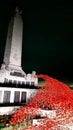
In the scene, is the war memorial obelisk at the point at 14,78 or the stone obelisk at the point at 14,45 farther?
the stone obelisk at the point at 14,45

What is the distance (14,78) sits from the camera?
26.6 metres

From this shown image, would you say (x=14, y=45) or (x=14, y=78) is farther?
(x=14, y=45)

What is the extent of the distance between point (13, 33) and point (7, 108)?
64.7ft

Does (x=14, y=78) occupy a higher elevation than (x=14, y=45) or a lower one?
lower

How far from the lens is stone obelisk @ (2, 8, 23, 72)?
3005cm

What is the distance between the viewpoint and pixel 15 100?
20.5 m

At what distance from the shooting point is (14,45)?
31484mm

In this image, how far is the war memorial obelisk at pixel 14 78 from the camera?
19.0m

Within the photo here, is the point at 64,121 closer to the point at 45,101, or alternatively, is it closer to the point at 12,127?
the point at 12,127

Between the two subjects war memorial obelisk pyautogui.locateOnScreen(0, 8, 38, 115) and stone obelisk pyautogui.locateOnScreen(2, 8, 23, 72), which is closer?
war memorial obelisk pyautogui.locateOnScreen(0, 8, 38, 115)

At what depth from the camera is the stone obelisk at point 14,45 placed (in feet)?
98.6

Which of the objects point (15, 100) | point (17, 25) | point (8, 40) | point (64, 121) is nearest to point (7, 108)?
point (15, 100)

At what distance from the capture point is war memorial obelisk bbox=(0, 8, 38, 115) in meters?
19.0

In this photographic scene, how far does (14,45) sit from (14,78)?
903cm
